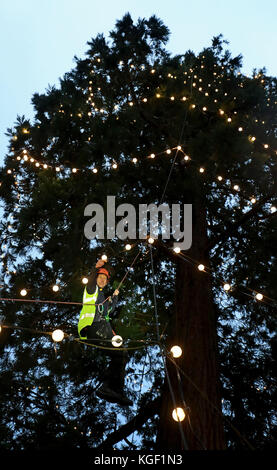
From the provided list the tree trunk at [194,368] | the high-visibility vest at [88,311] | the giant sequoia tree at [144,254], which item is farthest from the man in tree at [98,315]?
the tree trunk at [194,368]

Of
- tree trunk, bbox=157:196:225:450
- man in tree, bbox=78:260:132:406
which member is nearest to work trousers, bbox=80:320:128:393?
man in tree, bbox=78:260:132:406

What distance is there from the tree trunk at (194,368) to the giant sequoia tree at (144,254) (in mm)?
13

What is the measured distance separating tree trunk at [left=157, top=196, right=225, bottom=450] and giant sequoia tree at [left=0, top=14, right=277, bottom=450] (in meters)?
0.01

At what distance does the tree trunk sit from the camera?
2.23 metres

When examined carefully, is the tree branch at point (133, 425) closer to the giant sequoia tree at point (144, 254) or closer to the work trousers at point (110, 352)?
the giant sequoia tree at point (144, 254)

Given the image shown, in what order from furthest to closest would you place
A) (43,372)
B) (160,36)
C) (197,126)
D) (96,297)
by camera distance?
(160,36)
(197,126)
(43,372)
(96,297)

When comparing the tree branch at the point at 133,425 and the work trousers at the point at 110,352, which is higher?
the work trousers at the point at 110,352

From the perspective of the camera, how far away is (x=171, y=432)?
2.32m

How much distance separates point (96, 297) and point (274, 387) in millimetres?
3063

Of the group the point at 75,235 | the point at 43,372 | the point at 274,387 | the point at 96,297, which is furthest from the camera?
the point at 43,372

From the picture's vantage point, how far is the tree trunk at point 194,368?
2229mm

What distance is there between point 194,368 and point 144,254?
2.15 m
